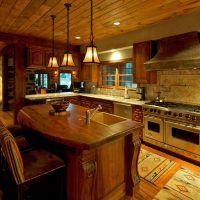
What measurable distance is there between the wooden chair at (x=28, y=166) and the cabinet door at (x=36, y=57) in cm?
361

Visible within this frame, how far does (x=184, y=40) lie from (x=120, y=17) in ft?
4.15

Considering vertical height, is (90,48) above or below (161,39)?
below

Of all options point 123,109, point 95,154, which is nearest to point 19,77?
point 123,109

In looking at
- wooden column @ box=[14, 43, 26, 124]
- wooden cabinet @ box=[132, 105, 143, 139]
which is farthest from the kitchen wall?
wooden column @ box=[14, 43, 26, 124]

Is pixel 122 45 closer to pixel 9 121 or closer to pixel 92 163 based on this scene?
pixel 92 163

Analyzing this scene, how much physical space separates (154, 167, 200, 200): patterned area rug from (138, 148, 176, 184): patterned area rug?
0.20 m

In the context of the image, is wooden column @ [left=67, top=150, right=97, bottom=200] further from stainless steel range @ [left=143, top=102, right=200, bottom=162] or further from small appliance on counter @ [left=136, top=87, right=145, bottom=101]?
small appliance on counter @ [left=136, top=87, right=145, bottom=101]

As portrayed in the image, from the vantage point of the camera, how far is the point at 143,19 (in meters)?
3.45

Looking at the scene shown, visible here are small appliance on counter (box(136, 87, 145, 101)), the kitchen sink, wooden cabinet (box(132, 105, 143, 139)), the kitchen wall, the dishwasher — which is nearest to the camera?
the kitchen sink

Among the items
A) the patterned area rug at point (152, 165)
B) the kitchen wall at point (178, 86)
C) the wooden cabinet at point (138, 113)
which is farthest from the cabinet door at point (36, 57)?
the patterned area rug at point (152, 165)

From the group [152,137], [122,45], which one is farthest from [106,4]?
[152,137]

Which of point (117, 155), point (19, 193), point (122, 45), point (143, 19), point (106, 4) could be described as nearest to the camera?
point (19, 193)

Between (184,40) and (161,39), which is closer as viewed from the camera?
(184,40)

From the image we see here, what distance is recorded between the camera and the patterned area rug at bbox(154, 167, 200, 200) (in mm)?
2148
